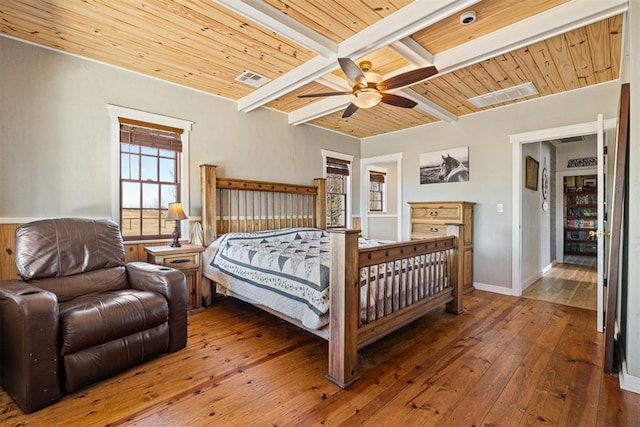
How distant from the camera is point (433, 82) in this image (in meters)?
3.42

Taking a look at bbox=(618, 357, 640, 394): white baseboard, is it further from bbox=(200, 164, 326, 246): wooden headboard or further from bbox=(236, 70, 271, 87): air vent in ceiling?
bbox=(236, 70, 271, 87): air vent in ceiling

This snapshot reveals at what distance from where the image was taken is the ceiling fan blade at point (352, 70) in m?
2.30

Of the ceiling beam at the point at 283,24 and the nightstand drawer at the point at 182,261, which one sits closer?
the ceiling beam at the point at 283,24

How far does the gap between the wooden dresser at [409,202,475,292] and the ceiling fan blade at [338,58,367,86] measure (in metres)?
2.42

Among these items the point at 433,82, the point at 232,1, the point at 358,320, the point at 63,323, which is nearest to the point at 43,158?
the point at 63,323

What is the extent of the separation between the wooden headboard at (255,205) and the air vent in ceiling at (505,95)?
2.49m

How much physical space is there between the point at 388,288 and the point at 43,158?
3.31 metres

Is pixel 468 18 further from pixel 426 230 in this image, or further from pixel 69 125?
pixel 69 125

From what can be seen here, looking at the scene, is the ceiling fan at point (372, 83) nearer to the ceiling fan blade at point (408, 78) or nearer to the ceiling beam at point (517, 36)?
the ceiling fan blade at point (408, 78)

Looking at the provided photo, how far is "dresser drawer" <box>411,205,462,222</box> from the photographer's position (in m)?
4.25

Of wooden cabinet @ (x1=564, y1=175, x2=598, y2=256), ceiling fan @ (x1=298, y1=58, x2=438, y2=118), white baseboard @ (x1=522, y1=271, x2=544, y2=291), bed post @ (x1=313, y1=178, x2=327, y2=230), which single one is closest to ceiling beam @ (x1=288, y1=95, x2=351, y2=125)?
ceiling fan @ (x1=298, y1=58, x2=438, y2=118)

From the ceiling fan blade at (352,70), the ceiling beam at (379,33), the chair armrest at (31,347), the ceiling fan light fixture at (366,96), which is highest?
the ceiling beam at (379,33)

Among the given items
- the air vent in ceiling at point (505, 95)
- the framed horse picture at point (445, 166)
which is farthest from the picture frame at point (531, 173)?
the air vent in ceiling at point (505, 95)

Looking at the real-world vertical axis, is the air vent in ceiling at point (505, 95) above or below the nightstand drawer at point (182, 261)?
above
